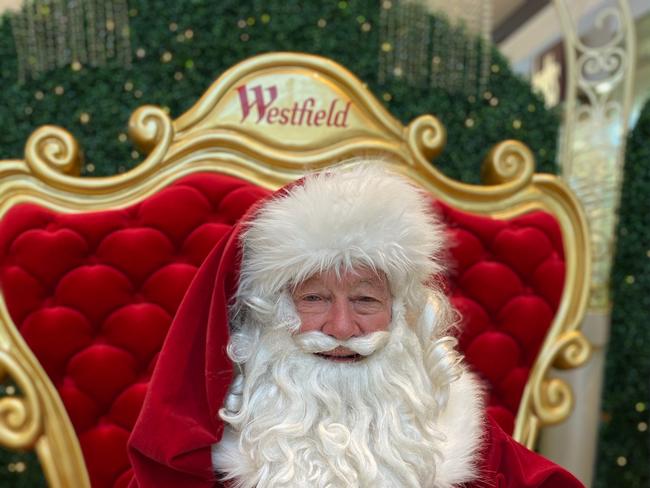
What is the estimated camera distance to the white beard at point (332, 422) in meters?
1.20

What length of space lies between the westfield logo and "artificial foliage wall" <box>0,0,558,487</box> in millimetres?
570

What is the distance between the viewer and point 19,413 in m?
1.72

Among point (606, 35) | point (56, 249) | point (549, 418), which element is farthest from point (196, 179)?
point (606, 35)

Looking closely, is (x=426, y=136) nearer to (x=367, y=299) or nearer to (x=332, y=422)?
(x=367, y=299)

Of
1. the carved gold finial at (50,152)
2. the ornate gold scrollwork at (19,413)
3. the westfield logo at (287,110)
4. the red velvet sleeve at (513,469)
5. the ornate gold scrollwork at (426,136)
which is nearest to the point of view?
the red velvet sleeve at (513,469)

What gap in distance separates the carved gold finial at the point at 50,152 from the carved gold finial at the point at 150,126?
19 cm

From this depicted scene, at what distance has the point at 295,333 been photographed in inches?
49.1

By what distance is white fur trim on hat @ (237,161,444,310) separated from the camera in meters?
1.21

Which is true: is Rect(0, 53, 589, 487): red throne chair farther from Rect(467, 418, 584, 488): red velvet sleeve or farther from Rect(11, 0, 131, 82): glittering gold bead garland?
Rect(467, 418, 584, 488): red velvet sleeve

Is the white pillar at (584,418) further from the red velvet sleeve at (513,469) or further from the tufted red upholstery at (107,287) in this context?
the red velvet sleeve at (513,469)

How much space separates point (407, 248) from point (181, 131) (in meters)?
0.98

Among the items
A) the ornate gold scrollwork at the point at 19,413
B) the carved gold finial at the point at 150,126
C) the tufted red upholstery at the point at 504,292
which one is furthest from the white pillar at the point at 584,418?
the ornate gold scrollwork at the point at 19,413

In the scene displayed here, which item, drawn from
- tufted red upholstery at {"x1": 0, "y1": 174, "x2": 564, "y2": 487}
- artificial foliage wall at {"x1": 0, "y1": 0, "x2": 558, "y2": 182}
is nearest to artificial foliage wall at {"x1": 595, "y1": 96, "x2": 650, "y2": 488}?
artificial foliage wall at {"x1": 0, "y1": 0, "x2": 558, "y2": 182}

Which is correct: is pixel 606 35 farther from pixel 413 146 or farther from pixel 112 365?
pixel 112 365
